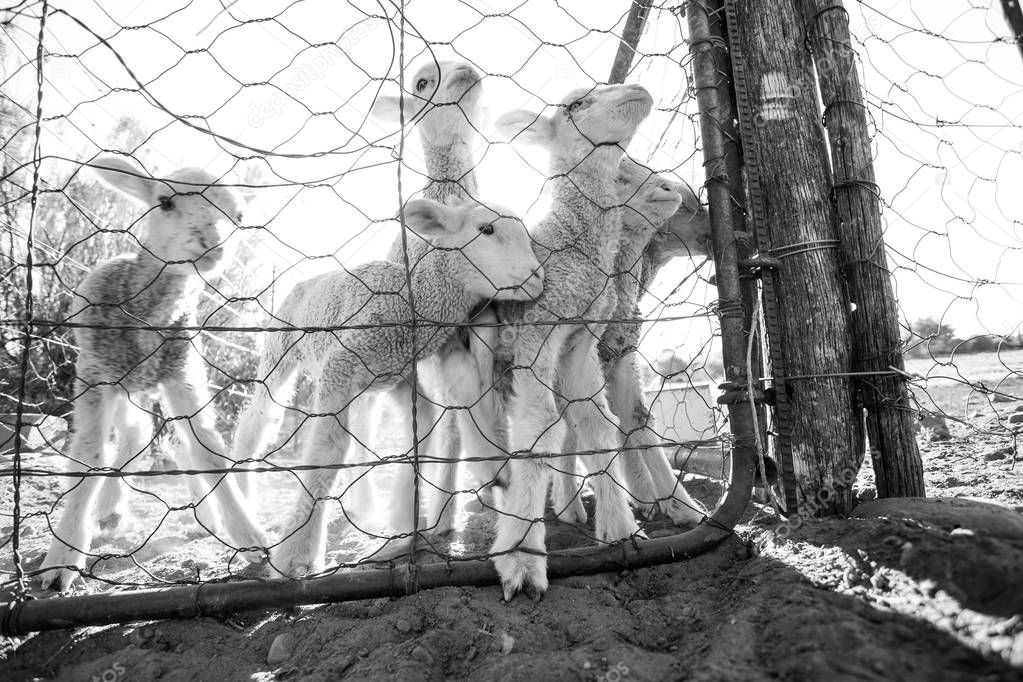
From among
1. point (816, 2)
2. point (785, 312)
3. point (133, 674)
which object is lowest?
point (133, 674)

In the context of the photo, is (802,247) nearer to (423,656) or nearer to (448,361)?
(448,361)

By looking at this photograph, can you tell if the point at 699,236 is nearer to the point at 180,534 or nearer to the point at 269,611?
the point at 269,611

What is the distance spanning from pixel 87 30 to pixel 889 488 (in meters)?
3.10

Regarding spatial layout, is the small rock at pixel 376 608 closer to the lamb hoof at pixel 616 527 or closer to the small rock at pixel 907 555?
the lamb hoof at pixel 616 527

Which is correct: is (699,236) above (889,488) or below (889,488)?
above

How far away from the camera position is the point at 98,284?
9.46 feet

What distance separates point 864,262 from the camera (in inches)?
93.7

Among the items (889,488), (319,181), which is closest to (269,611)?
(319,181)

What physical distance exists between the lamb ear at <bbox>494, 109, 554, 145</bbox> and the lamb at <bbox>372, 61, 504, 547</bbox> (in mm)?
161

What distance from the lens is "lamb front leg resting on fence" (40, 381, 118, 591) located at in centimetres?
256

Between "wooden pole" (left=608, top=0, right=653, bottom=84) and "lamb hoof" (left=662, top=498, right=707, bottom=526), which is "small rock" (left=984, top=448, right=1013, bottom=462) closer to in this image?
"lamb hoof" (left=662, top=498, right=707, bottom=526)

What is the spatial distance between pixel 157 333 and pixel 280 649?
1720 mm

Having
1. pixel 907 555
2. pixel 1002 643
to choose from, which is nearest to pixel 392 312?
pixel 907 555

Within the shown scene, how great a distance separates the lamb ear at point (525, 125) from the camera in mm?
3006
